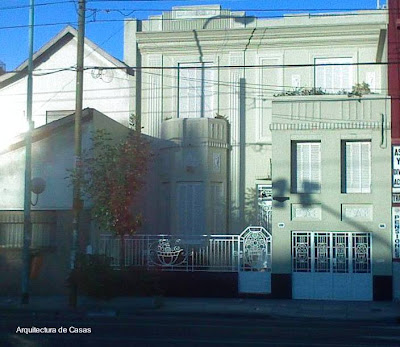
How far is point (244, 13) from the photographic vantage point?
26.8 meters

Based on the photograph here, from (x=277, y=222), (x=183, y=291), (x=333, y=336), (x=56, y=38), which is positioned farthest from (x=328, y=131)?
(x=56, y=38)

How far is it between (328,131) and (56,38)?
40.4 feet

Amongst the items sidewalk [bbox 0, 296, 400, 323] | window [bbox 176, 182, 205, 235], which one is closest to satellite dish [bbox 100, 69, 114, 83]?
window [bbox 176, 182, 205, 235]

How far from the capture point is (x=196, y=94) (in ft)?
87.8

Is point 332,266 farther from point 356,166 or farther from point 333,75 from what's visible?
point 333,75

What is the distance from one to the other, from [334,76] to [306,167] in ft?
19.1

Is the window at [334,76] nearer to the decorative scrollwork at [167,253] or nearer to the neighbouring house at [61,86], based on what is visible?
the neighbouring house at [61,86]

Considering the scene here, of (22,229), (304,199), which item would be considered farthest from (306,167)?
(22,229)

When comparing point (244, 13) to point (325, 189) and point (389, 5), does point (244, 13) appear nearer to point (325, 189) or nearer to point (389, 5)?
point (389, 5)

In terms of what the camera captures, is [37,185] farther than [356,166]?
No

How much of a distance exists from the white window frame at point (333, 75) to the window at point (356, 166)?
477cm

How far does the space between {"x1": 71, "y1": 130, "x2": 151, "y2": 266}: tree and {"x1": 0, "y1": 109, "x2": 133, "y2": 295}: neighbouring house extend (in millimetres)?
1354

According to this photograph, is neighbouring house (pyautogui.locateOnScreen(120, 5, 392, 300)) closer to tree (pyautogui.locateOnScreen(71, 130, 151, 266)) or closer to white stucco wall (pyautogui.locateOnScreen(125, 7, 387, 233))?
white stucco wall (pyautogui.locateOnScreen(125, 7, 387, 233))

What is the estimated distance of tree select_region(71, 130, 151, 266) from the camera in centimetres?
1997
